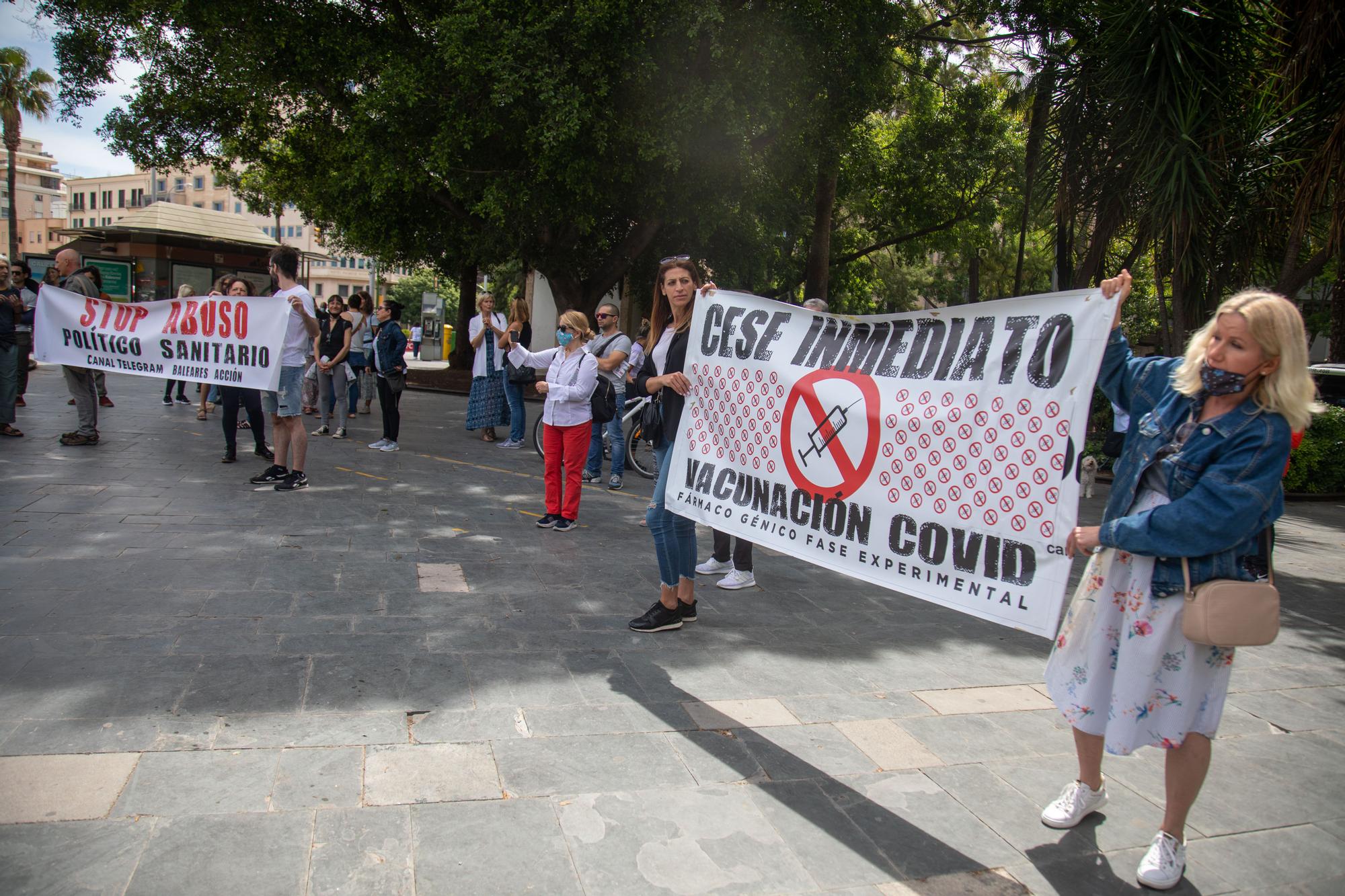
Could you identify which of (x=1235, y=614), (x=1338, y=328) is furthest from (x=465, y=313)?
(x=1235, y=614)

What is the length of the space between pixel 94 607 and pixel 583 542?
125 inches

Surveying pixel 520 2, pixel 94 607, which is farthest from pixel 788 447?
pixel 520 2

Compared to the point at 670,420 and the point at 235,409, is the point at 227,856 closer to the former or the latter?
the point at 670,420

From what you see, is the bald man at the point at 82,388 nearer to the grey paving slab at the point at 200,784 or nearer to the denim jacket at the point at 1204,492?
→ the grey paving slab at the point at 200,784

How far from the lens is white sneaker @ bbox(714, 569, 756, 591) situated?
5875 mm

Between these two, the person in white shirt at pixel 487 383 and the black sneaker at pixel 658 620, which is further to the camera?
the person in white shirt at pixel 487 383

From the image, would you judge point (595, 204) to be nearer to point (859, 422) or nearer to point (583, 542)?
point (583, 542)

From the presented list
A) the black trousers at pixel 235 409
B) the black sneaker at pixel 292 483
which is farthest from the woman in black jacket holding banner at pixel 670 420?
the black trousers at pixel 235 409

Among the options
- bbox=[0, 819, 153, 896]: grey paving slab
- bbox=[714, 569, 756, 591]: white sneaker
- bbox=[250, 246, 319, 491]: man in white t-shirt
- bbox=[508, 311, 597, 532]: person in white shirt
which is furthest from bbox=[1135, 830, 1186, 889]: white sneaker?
bbox=[250, 246, 319, 491]: man in white t-shirt

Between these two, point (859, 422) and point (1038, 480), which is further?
point (859, 422)

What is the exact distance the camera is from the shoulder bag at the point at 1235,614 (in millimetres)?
2510

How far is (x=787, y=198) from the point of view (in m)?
19.2

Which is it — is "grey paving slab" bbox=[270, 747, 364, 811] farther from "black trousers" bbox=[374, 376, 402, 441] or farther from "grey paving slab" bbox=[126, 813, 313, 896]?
"black trousers" bbox=[374, 376, 402, 441]

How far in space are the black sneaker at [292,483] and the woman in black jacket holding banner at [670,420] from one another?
438 cm
